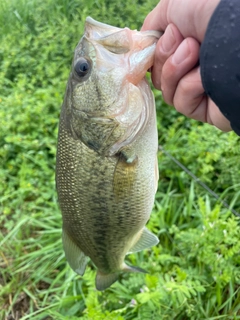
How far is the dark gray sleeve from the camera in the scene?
1064mm

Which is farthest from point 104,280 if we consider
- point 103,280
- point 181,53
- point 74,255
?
point 181,53

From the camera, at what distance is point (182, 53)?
1.30 m

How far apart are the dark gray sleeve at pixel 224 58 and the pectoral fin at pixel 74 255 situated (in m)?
1.03

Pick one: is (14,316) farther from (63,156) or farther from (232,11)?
(232,11)

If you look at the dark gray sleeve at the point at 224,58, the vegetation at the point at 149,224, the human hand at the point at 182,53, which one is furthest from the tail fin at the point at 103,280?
the dark gray sleeve at the point at 224,58

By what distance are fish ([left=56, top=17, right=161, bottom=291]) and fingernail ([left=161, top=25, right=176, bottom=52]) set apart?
0.21ft

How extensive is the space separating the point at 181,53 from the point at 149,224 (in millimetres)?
1636

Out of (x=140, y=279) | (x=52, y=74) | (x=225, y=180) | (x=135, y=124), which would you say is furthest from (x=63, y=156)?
(x=52, y=74)

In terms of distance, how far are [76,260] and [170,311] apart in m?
0.77

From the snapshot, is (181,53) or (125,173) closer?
(181,53)

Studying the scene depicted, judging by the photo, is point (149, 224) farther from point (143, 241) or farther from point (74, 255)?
point (74, 255)

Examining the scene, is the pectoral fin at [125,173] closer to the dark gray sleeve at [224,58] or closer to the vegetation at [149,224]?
the dark gray sleeve at [224,58]

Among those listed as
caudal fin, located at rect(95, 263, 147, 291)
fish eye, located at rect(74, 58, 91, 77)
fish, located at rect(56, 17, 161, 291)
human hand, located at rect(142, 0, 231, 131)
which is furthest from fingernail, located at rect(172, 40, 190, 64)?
caudal fin, located at rect(95, 263, 147, 291)

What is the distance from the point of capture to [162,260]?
251 cm
